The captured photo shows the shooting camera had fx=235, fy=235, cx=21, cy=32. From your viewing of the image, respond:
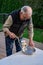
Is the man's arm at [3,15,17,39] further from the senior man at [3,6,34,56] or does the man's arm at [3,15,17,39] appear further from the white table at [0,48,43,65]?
the white table at [0,48,43,65]

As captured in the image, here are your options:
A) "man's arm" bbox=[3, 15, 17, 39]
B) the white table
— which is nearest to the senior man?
"man's arm" bbox=[3, 15, 17, 39]

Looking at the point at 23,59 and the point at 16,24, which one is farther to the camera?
the point at 16,24

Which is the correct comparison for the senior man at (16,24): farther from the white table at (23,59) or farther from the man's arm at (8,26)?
the white table at (23,59)

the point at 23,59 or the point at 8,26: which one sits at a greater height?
the point at 8,26

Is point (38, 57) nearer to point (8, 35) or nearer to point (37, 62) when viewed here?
point (37, 62)

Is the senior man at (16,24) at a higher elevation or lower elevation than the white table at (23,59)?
higher

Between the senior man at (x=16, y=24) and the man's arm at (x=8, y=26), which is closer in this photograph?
the senior man at (x=16, y=24)

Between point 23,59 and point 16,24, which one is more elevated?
point 16,24

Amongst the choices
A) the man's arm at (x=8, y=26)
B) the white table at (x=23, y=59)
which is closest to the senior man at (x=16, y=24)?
the man's arm at (x=8, y=26)

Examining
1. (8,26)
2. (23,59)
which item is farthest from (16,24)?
(23,59)

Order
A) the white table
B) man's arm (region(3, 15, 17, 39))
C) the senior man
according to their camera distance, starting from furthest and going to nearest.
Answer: man's arm (region(3, 15, 17, 39))
the senior man
the white table

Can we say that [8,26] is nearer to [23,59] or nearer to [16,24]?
[16,24]

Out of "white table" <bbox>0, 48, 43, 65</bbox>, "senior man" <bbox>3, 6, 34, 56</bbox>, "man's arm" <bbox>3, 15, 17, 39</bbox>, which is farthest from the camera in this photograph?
"man's arm" <bbox>3, 15, 17, 39</bbox>

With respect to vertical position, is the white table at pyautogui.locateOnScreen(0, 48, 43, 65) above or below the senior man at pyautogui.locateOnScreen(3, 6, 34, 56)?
below
